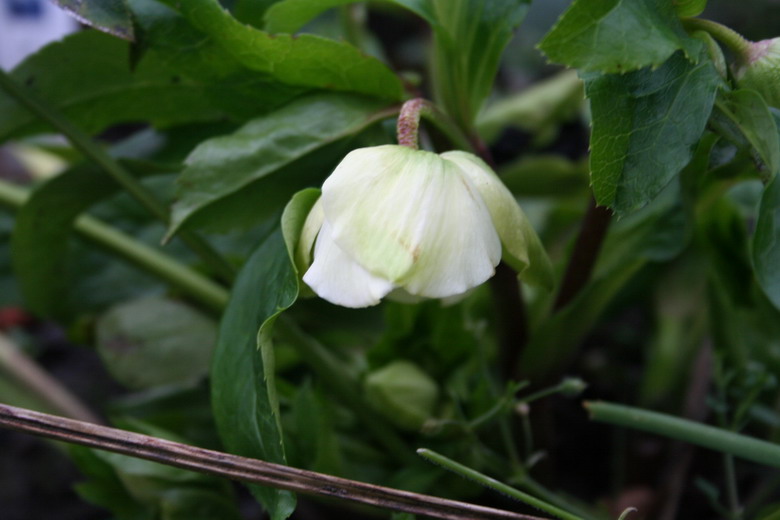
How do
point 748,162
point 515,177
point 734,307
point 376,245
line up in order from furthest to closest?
point 515,177, point 734,307, point 748,162, point 376,245

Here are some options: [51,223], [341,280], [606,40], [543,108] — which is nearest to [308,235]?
[341,280]

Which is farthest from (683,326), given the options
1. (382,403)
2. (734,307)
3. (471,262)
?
(471,262)

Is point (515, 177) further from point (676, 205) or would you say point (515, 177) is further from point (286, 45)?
Answer: point (286, 45)

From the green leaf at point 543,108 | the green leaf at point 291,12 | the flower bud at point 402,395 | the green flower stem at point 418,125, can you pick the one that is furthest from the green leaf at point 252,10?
the green leaf at point 543,108

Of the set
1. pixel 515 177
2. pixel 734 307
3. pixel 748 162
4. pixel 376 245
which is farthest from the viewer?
pixel 515 177

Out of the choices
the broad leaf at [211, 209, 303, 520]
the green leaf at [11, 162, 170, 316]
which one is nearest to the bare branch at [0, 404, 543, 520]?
the broad leaf at [211, 209, 303, 520]

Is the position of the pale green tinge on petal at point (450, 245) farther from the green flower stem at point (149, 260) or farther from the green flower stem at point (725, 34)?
the green flower stem at point (149, 260)

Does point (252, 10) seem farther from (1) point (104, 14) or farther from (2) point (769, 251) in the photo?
(2) point (769, 251)
